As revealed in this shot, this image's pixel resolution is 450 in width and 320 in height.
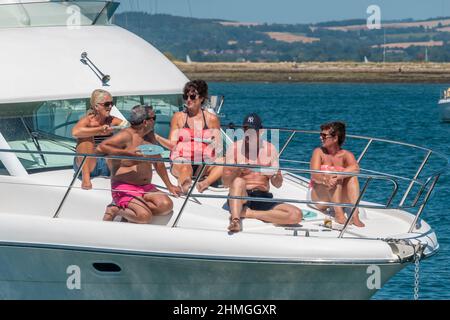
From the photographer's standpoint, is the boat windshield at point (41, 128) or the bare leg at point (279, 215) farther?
the boat windshield at point (41, 128)

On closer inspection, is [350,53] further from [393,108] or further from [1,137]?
[1,137]

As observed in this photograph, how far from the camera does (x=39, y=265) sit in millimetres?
10055

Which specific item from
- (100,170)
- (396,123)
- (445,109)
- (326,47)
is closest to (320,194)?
(100,170)

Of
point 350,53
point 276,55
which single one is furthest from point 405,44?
point 276,55

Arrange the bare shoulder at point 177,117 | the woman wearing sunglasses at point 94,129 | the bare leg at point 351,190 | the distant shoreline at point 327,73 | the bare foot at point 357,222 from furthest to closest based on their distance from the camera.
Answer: the distant shoreline at point 327,73, the bare shoulder at point 177,117, the woman wearing sunglasses at point 94,129, the bare foot at point 357,222, the bare leg at point 351,190

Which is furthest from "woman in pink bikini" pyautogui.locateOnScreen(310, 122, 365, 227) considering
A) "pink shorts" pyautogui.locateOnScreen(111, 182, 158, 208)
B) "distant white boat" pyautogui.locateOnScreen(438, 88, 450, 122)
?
"distant white boat" pyautogui.locateOnScreen(438, 88, 450, 122)

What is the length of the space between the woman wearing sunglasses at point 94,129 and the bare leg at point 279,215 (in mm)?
1507

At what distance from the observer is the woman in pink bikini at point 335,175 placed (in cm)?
1040

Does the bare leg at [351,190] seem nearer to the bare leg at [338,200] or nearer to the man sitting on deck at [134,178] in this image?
the bare leg at [338,200]

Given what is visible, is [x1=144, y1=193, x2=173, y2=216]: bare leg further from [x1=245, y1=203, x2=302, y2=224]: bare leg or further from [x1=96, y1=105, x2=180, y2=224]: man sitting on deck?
[x1=245, y1=203, x2=302, y2=224]: bare leg

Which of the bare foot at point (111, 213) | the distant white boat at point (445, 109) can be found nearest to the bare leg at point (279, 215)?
the bare foot at point (111, 213)

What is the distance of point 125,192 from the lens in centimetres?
1010

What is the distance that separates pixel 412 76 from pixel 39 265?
9506 cm

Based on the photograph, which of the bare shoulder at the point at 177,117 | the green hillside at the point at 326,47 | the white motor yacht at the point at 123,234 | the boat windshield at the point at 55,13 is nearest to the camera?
the white motor yacht at the point at 123,234
